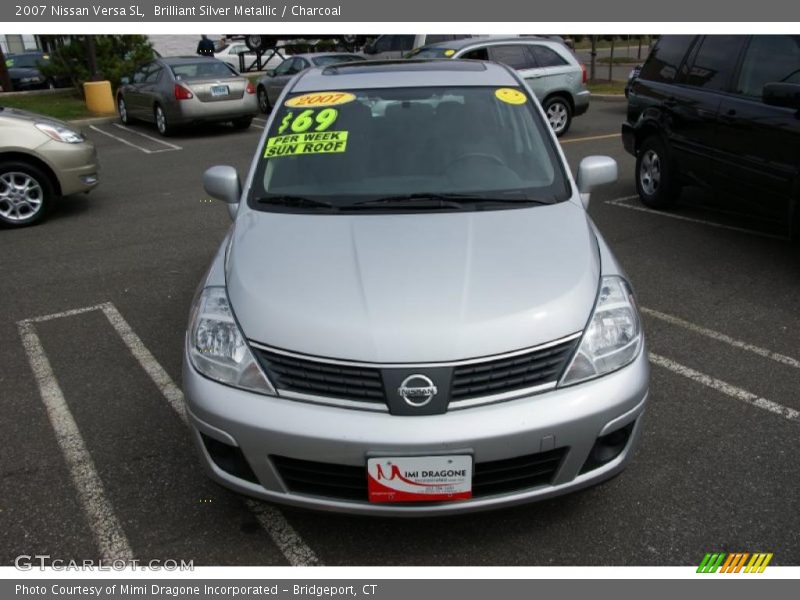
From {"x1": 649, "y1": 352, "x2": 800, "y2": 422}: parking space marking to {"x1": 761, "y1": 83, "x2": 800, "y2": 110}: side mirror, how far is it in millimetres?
2290

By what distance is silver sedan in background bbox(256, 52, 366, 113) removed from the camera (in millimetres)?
15234

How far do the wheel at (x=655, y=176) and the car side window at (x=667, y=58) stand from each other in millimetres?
594

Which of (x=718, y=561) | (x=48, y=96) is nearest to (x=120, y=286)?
(x=718, y=561)

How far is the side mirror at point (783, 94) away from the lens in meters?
4.96

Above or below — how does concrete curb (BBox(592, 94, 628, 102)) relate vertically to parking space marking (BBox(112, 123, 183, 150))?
below

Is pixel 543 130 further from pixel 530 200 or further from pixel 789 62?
pixel 789 62

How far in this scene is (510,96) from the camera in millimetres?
3867

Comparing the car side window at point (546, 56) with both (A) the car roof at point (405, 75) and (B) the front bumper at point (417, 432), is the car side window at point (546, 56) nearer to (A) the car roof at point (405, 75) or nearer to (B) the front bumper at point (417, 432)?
(A) the car roof at point (405, 75)

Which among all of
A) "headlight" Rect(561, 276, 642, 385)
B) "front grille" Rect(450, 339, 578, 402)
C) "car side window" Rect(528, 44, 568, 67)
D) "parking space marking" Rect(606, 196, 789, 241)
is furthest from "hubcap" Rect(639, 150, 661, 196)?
"car side window" Rect(528, 44, 568, 67)

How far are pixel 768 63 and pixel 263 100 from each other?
12.9 meters

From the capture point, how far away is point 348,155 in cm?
355

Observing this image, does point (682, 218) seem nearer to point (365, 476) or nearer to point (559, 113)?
point (365, 476)

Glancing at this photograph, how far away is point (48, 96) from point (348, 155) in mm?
18683

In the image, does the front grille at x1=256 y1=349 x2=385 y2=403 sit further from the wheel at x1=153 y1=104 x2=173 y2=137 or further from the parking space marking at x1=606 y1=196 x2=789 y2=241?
the wheel at x1=153 y1=104 x2=173 y2=137
